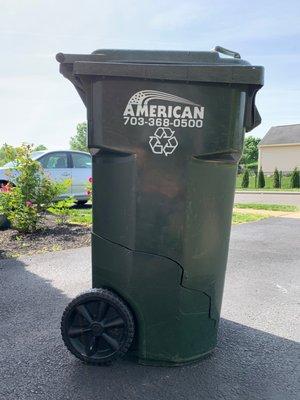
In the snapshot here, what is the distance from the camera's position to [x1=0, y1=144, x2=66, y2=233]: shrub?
253 inches

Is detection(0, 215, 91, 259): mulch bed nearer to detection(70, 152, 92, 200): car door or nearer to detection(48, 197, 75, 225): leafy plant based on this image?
detection(48, 197, 75, 225): leafy plant

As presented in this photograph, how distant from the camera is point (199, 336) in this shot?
2.44m

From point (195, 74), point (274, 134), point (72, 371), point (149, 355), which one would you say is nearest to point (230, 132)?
point (195, 74)

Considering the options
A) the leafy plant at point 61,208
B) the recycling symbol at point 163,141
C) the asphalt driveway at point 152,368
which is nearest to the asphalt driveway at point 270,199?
the leafy plant at point 61,208

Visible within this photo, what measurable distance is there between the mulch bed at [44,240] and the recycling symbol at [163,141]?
360cm

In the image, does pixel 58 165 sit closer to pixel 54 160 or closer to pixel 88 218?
pixel 54 160

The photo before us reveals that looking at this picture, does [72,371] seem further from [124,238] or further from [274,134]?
[274,134]

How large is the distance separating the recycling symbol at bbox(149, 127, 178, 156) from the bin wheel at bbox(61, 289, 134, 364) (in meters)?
0.88

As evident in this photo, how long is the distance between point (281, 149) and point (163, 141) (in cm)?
3943

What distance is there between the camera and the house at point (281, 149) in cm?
3829

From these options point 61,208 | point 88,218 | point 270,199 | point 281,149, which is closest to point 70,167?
point 88,218

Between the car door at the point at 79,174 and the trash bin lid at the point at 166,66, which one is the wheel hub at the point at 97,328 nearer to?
the trash bin lid at the point at 166,66

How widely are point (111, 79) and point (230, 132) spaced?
28.9 inches

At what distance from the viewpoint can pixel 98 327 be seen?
7.68 ft
